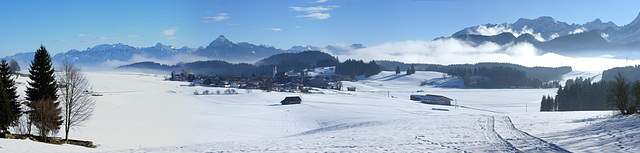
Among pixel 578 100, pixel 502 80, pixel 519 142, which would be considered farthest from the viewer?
pixel 502 80

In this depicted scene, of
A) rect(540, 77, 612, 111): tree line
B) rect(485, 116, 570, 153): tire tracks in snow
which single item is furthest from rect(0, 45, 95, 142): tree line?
rect(540, 77, 612, 111): tree line

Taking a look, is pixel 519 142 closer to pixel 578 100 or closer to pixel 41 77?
pixel 41 77

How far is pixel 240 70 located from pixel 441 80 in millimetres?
108456

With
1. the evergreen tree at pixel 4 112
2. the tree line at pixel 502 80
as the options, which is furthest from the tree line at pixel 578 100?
the tree line at pixel 502 80

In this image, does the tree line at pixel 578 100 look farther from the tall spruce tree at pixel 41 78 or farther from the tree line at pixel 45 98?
the tall spruce tree at pixel 41 78

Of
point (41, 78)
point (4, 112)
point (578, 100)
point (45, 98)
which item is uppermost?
point (41, 78)

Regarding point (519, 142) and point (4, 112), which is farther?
point (4, 112)

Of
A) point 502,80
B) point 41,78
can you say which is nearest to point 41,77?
point 41,78

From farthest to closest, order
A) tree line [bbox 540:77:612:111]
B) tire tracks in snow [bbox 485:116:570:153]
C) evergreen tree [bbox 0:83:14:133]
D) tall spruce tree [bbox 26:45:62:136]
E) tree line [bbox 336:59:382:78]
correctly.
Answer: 1. tree line [bbox 336:59:382:78]
2. tree line [bbox 540:77:612:111]
3. tall spruce tree [bbox 26:45:62:136]
4. evergreen tree [bbox 0:83:14:133]
5. tire tracks in snow [bbox 485:116:570:153]

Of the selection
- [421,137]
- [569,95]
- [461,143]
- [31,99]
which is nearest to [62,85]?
[31,99]

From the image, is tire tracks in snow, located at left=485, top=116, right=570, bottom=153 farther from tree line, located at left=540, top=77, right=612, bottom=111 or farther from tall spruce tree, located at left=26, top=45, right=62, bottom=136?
tree line, located at left=540, top=77, right=612, bottom=111

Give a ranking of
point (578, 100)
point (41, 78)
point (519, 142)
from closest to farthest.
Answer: point (519, 142) → point (41, 78) → point (578, 100)

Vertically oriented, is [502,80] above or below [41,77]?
above

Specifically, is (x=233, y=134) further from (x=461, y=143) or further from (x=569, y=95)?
(x=569, y=95)
